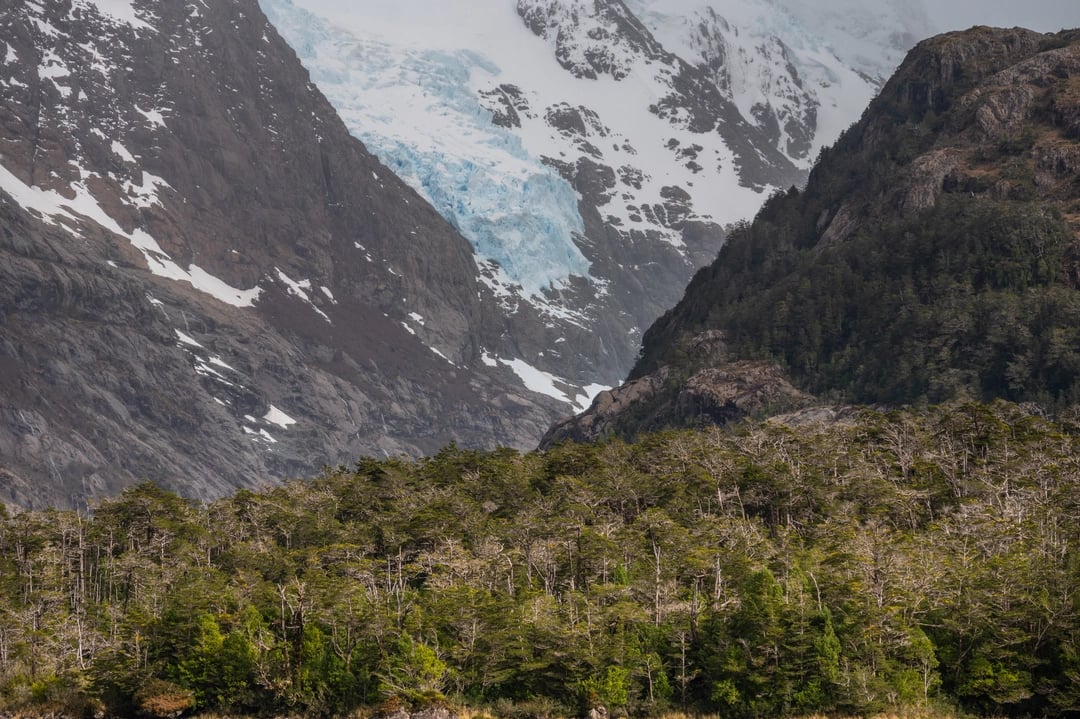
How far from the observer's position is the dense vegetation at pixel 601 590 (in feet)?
278

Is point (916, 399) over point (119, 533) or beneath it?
over

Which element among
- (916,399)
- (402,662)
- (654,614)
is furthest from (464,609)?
(916,399)

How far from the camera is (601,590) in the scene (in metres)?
92.9

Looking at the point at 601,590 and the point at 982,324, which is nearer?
the point at 601,590

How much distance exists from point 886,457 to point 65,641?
269 ft

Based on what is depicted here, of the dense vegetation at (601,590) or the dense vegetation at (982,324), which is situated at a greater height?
the dense vegetation at (982,324)

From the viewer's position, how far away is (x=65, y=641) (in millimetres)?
102188

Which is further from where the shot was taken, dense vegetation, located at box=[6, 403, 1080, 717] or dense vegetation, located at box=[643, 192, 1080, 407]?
dense vegetation, located at box=[643, 192, 1080, 407]

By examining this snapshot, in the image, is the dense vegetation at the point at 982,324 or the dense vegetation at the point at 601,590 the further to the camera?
the dense vegetation at the point at 982,324

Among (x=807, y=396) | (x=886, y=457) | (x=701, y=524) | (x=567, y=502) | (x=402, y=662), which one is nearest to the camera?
(x=402, y=662)

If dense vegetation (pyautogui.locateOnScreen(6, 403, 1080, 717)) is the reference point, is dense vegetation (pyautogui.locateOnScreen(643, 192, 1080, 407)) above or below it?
above

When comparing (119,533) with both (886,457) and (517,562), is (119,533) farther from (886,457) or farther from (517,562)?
(886,457)

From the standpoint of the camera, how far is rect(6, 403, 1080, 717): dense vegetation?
84.7 m

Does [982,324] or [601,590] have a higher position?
[982,324]
